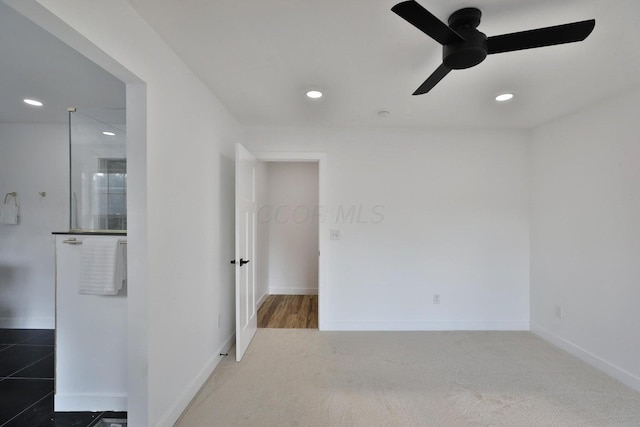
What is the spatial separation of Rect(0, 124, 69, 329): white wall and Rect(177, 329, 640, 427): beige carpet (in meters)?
2.64

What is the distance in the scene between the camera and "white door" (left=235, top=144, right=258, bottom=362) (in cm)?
246

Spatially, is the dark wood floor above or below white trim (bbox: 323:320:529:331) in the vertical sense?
below

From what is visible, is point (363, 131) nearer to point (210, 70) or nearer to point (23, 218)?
point (210, 70)

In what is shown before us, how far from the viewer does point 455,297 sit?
3201 mm

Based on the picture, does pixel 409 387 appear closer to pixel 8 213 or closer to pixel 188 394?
pixel 188 394

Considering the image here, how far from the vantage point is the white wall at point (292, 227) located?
4598 mm

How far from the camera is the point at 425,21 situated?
1.14 meters

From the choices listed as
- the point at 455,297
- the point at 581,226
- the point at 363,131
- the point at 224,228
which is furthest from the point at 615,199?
the point at 224,228

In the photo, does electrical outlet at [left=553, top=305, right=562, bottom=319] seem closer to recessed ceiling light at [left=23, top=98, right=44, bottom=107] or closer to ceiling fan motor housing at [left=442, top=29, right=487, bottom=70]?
ceiling fan motor housing at [left=442, top=29, right=487, bottom=70]

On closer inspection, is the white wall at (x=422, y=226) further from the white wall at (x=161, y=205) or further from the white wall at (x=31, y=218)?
the white wall at (x=31, y=218)

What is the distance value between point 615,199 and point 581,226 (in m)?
0.39

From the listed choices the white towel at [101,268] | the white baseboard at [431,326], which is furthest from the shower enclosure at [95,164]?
the white baseboard at [431,326]

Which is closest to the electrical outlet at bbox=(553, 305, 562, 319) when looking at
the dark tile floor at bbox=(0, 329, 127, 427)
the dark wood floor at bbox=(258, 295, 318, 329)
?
the dark wood floor at bbox=(258, 295, 318, 329)

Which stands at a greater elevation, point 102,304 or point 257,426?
point 102,304
